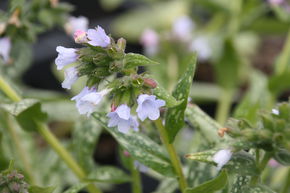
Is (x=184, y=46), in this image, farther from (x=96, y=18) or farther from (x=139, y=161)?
(x=96, y=18)

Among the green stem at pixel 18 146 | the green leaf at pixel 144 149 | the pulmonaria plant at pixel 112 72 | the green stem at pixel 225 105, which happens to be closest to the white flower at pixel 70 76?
the pulmonaria plant at pixel 112 72

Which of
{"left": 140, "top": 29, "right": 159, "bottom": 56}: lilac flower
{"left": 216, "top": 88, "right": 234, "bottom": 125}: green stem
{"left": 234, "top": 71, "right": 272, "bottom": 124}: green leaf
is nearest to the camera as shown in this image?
{"left": 234, "top": 71, "right": 272, "bottom": 124}: green leaf

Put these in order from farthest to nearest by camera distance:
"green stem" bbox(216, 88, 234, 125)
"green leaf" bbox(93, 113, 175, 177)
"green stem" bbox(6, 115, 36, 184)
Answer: "green stem" bbox(216, 88, 234, 125)
"green stem" bbox(6, 115, 36, 184)
"green leaf" bbox(93, 113, 175, 177)

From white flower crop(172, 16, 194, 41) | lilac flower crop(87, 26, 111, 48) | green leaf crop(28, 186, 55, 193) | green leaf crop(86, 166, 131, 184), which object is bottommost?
green leaf crop(86, 166, 131, 184)

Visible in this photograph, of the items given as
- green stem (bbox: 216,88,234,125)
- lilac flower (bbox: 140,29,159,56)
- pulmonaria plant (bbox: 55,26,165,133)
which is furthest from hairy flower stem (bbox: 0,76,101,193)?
lilac flower (bbox: 140,29,159,56)

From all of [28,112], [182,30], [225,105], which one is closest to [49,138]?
[28,112]

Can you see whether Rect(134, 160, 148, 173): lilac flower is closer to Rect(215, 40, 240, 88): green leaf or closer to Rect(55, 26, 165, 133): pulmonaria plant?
Rect(55, 26, 165, 133): pulmonaria plant

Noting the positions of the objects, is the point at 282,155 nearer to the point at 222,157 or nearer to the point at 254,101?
the point at 222,157
